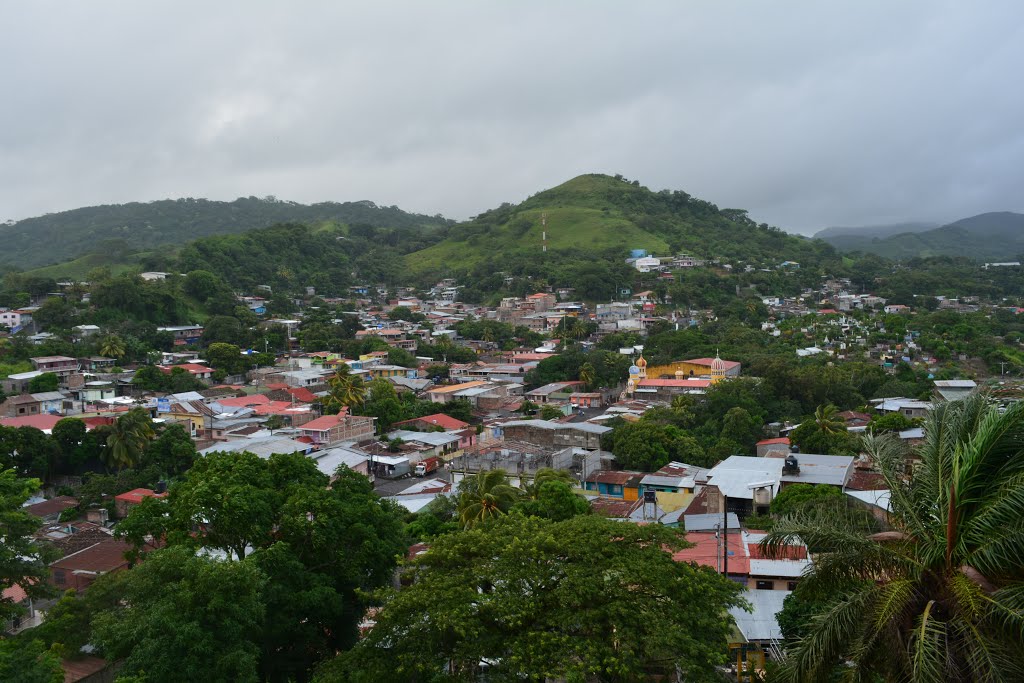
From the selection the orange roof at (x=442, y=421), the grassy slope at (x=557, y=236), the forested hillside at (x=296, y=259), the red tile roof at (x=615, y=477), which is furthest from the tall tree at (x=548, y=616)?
the grassy slope at (x=557, y=236)

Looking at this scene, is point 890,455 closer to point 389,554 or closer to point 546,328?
point 389,554

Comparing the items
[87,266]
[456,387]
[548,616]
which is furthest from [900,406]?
[87,266]

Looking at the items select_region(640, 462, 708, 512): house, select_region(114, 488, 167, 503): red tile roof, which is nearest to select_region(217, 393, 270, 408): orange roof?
select_region(114, 488, 167, 503): red tile roof

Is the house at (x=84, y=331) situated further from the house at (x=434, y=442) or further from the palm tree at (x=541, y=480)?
the palm tree at (x=541, y=480)

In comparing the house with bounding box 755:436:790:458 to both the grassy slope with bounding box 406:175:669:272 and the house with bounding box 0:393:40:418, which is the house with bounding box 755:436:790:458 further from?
the grassy slope with bounding box 406:175:669:272

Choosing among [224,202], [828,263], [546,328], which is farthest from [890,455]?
[224,202]

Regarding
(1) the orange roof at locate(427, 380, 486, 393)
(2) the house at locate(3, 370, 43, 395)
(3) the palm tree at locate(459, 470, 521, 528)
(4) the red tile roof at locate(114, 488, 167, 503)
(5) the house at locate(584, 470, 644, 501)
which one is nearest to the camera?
(3) the palm tree at locate(459, 470, 521, 528)
